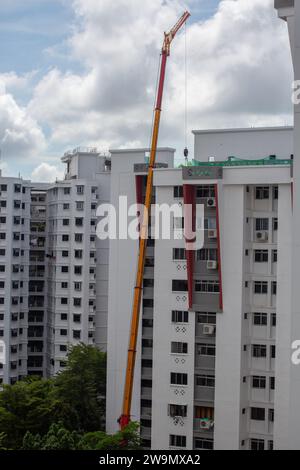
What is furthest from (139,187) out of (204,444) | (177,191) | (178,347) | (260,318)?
(204,444)

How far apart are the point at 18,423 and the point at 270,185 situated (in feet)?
29.4

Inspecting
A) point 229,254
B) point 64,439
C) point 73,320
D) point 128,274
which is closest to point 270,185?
point 229,254

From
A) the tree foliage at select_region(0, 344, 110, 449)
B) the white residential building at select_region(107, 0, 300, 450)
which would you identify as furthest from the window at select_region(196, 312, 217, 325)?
the tree foliage at select_region(0, 344, 110, 449)

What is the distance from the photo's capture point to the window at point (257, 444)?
19.5m

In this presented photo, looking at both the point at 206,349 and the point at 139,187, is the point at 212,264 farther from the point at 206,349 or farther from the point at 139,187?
the point at 139,187

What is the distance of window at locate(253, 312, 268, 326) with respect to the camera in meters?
19.5

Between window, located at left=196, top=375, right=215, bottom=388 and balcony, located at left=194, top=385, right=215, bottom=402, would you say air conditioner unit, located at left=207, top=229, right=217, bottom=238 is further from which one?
balcony, located at left=194, top=385, right=215, bottom=402

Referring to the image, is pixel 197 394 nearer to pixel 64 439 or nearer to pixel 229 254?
pixel 229 254

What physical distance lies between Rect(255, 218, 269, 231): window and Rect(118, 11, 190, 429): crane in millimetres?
2885

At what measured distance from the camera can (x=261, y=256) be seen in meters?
19.6

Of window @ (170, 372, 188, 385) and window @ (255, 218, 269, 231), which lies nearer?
window @ (255, 218, 269, 231)

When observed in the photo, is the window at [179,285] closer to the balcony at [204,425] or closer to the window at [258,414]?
the balcony at [204,425]

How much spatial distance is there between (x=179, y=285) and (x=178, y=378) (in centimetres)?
245

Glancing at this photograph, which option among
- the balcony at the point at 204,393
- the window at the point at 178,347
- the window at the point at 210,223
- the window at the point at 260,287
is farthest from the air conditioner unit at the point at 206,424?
the window at the point at 210,223
